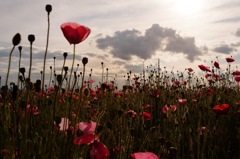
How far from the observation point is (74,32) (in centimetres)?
222

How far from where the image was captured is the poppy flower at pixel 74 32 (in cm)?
222

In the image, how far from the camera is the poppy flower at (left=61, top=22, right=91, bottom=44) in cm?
222

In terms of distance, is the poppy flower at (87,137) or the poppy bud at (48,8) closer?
the poppy flower at (87,137)

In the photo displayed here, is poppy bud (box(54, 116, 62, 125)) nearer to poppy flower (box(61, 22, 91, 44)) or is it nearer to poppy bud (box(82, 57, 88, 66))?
poppy bud (box(82, 57, 88, 66))

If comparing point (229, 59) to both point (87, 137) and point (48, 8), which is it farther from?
point (87, 137)

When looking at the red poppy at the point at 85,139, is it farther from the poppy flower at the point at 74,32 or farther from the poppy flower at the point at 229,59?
the poppy flower at the point at 229,59

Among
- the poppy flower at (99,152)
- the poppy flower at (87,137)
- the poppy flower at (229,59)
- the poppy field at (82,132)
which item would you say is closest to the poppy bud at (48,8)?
the poppy field at (82,132)

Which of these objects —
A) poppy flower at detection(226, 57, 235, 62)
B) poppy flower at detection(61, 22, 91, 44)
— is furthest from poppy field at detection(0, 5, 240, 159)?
poppy flower at detection(226, 57, 235, 62)

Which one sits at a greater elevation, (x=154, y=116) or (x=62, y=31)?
(x=62, y=31)

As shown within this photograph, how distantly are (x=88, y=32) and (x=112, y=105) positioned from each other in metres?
3.28

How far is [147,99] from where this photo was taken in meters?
6.56

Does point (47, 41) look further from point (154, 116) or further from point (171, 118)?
point (154, 116)

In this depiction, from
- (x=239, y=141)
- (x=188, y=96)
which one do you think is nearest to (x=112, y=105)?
(x=188, y=96)

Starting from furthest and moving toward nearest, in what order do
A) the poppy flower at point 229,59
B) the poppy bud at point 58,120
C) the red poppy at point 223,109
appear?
1. the poppy flower at point 229,59
2. the red poppy at point 223,109
3. the poppy bud at point 58,120
